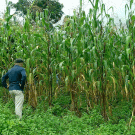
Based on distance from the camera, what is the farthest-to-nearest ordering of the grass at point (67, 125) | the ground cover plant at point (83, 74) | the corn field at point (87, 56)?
1. the corn field at point (87, 56)
2. the ground cover plant at point (83, 74)
3. the grass at point (67, 125)

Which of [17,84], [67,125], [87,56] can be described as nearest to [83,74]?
[87,56]

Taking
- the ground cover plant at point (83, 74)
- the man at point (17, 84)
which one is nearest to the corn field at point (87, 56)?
→ the ground cover plant at point (83, 74)

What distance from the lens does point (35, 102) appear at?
5465mm

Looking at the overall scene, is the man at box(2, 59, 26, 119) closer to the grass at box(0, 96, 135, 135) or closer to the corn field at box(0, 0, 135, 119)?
the corn field at box(0, 0, 135, 119)

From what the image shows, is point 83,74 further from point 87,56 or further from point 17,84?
point 17,84

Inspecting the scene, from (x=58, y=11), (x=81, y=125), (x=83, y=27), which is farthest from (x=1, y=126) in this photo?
(x=58, y=11)

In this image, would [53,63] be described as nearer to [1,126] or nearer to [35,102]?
[35,102]

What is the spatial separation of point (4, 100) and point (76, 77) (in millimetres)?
2740

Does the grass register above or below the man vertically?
below

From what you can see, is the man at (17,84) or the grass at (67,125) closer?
the grass at (67,125)

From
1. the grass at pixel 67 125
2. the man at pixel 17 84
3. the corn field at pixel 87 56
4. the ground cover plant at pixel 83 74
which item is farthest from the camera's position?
the man at pixel 17 84

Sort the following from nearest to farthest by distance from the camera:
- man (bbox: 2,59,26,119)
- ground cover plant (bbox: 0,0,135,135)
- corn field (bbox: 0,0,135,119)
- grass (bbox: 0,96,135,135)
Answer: grass (bbox: 0,96,135,135), ground cover plant (bbox: 0,0,135,135), corn field (bbox: 0,0,135,119), man (bbox: 2,59,26,119)

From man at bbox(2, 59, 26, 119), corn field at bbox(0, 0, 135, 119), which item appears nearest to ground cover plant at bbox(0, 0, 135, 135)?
corn field at bbox(0, 0, 135, 119)

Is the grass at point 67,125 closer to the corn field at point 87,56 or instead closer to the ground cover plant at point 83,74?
the ground cover plant at point 83,74
